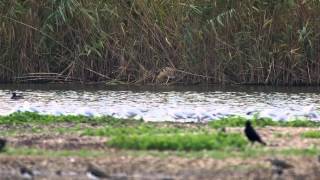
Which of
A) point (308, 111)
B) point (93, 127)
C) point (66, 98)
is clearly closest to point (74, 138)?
point (93, 127)

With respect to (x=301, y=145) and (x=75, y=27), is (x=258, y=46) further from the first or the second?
(x=301, y=145)

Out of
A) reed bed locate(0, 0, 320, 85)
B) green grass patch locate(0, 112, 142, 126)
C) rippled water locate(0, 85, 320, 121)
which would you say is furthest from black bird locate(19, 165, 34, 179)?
reed bed locate(0, 0, 320, 85)

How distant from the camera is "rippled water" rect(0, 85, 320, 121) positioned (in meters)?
18.5

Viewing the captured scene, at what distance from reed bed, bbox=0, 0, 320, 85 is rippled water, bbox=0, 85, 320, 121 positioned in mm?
795

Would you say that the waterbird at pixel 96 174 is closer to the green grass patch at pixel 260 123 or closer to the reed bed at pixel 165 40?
the green grass patch at pixel 260 123

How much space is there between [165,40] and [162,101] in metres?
4.03

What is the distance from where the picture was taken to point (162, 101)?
68.1 ft

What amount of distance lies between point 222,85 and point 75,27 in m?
4.59

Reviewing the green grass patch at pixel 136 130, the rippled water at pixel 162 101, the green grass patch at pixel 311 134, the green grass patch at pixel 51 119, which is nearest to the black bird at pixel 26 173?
the green grass patch at pixel 136 130

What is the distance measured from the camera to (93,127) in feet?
50.6

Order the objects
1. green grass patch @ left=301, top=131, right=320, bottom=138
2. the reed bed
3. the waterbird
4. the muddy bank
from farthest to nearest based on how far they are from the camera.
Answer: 1. the reed bed
2. green grass patch @ left=301, top=131, right=320, bottom=138
3. the muddy bank
4. the waterbird

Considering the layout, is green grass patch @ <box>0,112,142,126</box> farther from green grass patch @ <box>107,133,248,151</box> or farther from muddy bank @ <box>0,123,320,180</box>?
green grass patch @ <box>107,133,248,151</box>

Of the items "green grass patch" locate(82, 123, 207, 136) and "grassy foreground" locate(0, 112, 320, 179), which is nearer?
"grassy foreground" locate(0, 112, 320, 179)

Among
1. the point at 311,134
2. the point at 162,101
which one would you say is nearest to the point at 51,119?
the point at 162,101
